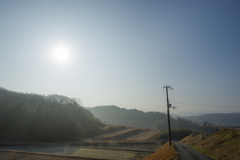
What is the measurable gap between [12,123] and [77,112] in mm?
40104

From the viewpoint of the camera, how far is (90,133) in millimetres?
73625

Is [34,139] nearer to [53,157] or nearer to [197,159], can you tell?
[53,157]

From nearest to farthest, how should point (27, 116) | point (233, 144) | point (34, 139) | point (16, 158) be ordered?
1. point (233, 144)
2. point (16, 158)
3. point (34, 139)
4. point (27, 116)

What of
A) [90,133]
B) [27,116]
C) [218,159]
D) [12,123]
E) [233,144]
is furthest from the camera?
[90,133]

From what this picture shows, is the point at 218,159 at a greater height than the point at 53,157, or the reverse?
the point at 218,159

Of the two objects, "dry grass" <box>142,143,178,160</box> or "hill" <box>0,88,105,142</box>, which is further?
"hill" <box>0,88,105,142</box>

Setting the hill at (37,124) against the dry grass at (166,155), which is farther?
the hill at (37,124)

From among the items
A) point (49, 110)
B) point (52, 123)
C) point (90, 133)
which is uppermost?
point (49, 110)

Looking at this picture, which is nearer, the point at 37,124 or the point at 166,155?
the point at 166,155

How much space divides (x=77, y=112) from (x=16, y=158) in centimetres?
6776

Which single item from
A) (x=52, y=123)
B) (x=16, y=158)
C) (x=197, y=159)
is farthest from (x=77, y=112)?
(x=197, y=159)

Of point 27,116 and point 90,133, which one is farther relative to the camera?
point 90,133

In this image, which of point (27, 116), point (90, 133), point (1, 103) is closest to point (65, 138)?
point (90, 133)

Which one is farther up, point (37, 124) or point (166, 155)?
point (166, 155)
